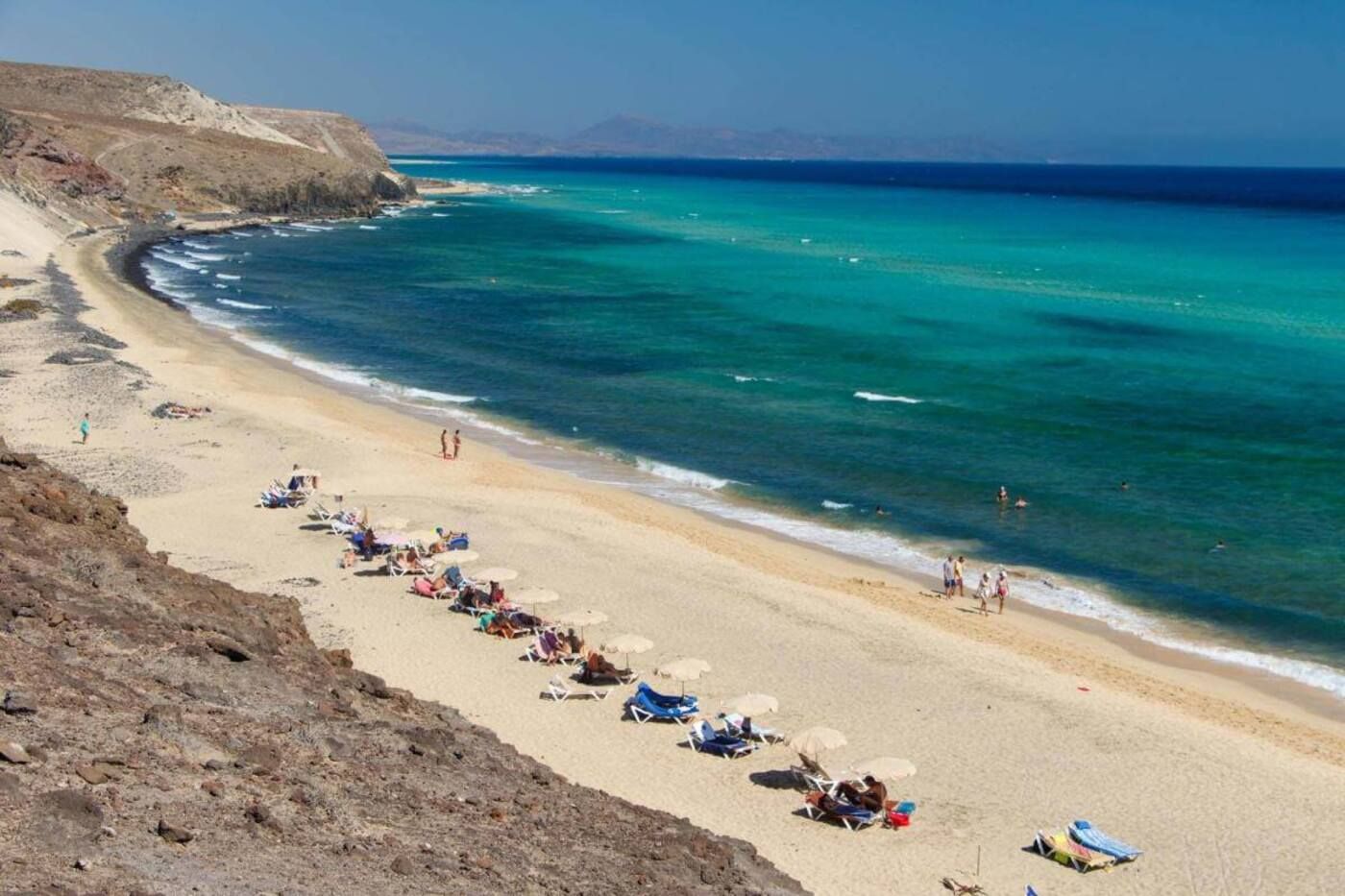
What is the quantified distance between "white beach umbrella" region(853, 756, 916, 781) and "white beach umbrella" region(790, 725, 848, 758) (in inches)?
25.2

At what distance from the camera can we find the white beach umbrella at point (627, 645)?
22.7 m

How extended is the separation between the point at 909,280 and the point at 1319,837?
66.0m

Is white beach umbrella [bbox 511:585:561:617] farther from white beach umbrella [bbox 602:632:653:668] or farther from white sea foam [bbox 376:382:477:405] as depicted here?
white sea foam [bbox 376:382:477:405]

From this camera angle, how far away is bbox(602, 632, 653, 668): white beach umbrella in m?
22.7

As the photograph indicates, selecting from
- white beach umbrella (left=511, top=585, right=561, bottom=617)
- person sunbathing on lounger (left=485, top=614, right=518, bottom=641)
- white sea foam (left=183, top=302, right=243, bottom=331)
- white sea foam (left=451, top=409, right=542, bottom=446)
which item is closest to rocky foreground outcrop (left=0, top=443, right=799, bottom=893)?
person sunbathing on lounger (left=485, top=614, right=518, bottom=641)

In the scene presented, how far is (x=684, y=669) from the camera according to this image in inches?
860

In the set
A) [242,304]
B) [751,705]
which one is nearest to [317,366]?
[242,304]

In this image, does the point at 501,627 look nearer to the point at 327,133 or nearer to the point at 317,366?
the point at 317,366

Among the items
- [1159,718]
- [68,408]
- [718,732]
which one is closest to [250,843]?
[718,732]

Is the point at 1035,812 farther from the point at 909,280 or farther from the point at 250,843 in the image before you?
the point at 909,280

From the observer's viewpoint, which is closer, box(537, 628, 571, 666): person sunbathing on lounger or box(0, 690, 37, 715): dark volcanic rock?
box(0, 690, 37, 715): dark volcanic rock

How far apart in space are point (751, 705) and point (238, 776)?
9398 mm

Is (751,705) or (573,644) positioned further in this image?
(573,644)

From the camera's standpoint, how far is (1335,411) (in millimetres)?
45406
